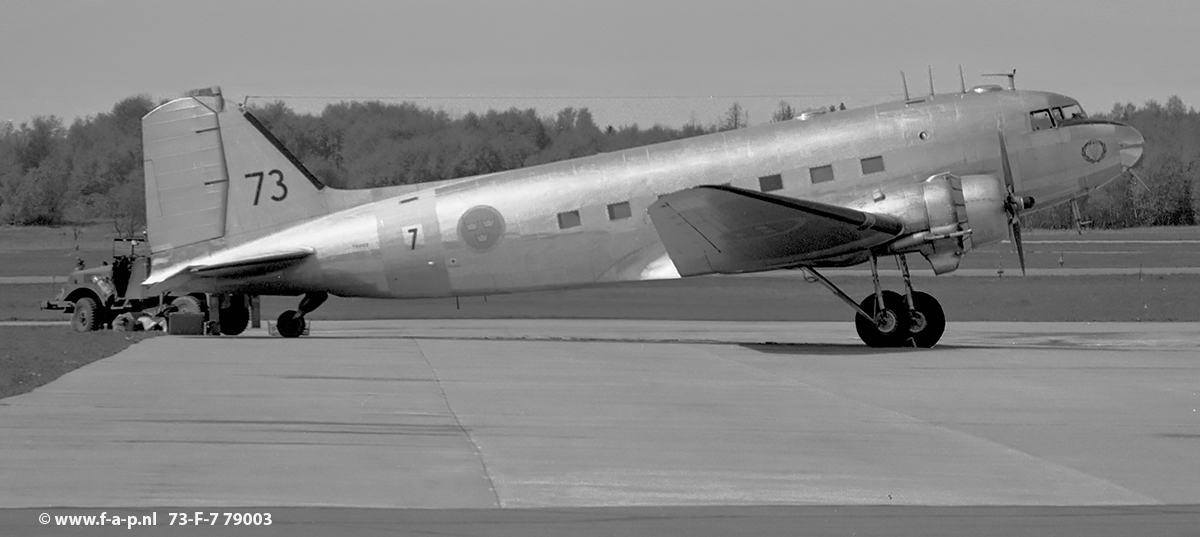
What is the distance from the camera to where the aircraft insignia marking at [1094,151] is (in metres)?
19.9

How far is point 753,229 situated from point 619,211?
7.83 ft

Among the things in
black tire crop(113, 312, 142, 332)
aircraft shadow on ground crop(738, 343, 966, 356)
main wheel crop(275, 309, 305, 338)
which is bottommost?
aircraft shadow on ground crop(738, 343, 966, 356)

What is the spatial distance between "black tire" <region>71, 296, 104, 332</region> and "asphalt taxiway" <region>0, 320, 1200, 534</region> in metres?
10.7

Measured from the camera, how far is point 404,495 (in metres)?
8.70

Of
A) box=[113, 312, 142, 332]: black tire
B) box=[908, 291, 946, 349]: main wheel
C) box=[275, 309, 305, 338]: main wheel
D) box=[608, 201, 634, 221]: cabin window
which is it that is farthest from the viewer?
box=[113, 312, 142, 332]: black tire

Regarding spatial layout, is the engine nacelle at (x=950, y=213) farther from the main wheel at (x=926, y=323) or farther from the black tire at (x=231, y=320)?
the black tire at (x=231, y=320)

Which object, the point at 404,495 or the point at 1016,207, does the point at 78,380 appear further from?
the point at 1016,207

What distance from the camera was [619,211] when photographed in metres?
20.5

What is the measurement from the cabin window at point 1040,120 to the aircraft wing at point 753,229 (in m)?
2.72

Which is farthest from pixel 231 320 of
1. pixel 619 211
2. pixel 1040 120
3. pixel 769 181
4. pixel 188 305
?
pixel 1040 120

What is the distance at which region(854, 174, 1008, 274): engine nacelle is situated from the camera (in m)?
19.1

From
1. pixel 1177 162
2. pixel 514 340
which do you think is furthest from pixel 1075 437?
pixel 1177 162

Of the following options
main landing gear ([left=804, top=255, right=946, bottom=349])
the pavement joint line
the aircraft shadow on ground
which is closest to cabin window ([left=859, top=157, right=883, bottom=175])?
main landing gear ([left=804, top=255, right=946, bottom=349])

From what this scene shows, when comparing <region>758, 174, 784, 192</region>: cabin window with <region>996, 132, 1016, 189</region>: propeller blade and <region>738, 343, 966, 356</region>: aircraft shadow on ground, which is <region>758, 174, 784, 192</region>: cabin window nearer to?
<region>738, 343, 966, 356</region>: aircraft shadow on ground
